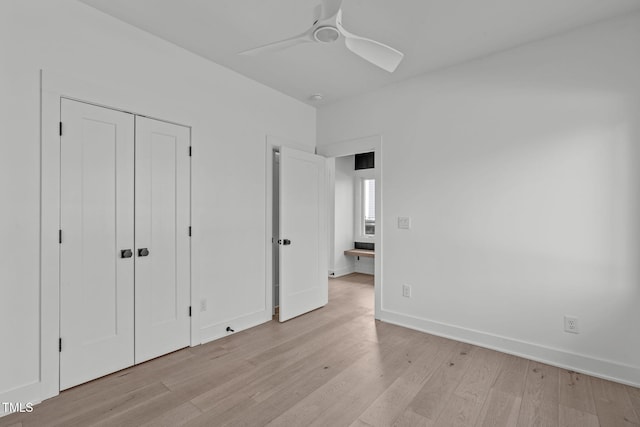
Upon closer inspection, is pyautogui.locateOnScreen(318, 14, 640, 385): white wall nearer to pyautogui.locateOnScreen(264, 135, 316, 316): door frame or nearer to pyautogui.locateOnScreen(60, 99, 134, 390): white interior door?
pyautogui.locateOnScreen(264, 135, 316, 316): door frame

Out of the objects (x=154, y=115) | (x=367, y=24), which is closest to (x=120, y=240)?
(x=154, y=115)

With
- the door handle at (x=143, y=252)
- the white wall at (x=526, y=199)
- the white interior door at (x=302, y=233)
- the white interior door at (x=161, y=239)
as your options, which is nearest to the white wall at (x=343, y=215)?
the white interior door at (x=302, y=233)

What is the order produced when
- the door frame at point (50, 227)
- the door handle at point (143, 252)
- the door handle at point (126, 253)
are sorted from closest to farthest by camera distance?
the door frame at point (50, 227) < the door handle at point (126, 253) < the door handle at point (143, 252)

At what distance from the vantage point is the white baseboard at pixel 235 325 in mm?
2966

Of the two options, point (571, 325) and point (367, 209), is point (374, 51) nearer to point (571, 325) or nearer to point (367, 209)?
point (571, 325)

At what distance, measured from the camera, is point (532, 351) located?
2.64 m

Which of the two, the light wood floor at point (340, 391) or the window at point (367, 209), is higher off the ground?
the window at point (367, 209)

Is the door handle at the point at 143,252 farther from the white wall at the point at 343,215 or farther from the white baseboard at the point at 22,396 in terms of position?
the white wall at the point at 343,215

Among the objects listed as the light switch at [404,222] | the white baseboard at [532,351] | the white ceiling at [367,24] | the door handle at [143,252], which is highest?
the white ceiling at [367,24]

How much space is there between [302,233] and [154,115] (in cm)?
202

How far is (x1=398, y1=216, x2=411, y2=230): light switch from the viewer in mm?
3412

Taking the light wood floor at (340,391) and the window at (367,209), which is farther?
the window at (367,209)

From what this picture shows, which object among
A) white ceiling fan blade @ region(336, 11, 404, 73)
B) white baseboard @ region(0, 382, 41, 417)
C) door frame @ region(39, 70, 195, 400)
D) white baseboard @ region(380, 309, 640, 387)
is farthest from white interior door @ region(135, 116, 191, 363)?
white baseboard @ region(380, 309, 640, 387)

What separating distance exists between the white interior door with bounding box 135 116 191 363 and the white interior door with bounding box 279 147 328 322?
1.09 m
